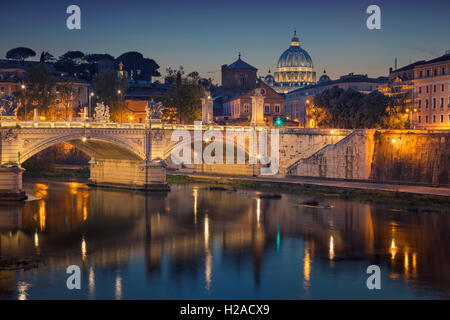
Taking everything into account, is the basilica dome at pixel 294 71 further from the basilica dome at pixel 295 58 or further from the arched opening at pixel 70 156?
the arched opening at pixel 70 156

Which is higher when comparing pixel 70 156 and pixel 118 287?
pixel 70 156

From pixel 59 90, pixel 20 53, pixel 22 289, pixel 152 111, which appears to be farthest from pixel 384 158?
pixel 20 53

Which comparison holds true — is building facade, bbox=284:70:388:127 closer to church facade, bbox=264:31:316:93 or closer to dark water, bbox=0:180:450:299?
church facade, bbox=264:31:316:93

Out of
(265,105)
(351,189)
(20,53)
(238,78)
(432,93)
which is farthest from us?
(238,78)

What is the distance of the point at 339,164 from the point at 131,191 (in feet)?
50.0

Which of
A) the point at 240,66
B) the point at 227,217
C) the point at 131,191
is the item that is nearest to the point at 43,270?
the point at 227,217

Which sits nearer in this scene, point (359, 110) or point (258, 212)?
point (258, 212)

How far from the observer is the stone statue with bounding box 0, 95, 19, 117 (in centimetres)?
3734

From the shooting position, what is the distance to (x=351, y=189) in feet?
136

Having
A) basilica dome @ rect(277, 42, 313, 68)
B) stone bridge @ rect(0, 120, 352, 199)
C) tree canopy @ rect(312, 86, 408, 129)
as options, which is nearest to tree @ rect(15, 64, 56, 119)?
stone bridge @ rect(0, 120, 352, 199)

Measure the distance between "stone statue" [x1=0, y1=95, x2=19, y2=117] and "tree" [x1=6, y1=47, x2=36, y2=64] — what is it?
5201cm

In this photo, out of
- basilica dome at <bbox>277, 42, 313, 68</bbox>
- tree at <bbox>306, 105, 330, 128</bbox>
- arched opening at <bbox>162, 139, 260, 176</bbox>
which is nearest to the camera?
arched opening at <bbox>162, 139, 260, 176</bbox>

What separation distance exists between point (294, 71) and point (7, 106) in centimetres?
10593

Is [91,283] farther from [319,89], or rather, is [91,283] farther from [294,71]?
[294,71]
